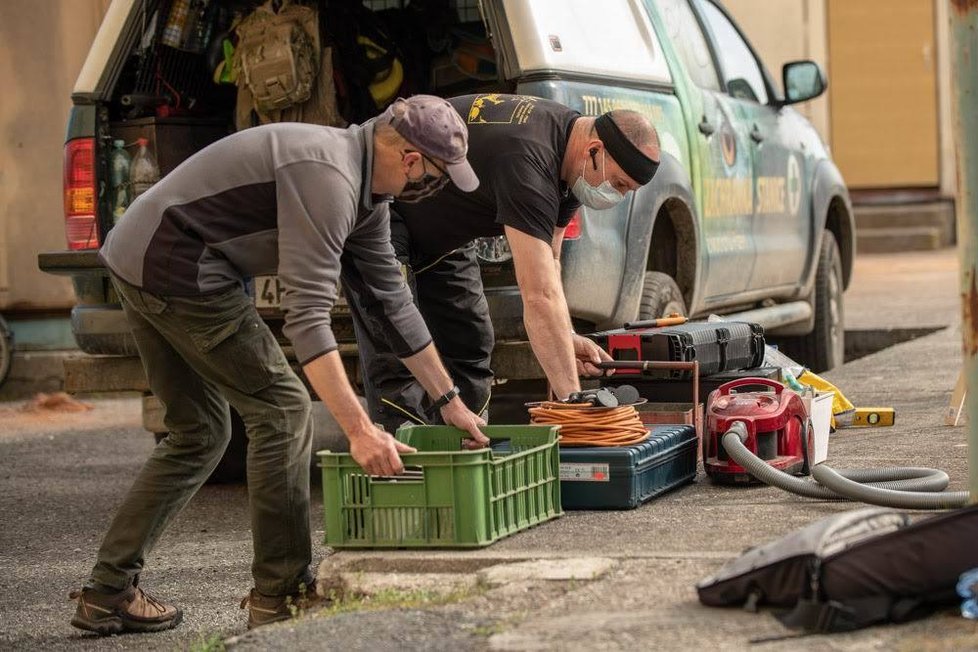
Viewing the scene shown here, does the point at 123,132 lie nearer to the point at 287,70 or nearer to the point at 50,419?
the point at 287,70

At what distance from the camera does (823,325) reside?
10023 millimetres

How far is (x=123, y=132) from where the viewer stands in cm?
732

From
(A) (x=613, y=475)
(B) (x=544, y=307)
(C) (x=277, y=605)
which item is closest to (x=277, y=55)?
(B) (x=544, y=307)

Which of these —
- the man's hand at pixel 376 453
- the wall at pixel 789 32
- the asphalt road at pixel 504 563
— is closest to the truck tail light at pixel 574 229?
the asphalt road at pixel 504 563

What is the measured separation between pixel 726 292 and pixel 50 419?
191 inches

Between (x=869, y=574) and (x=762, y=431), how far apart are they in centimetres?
173

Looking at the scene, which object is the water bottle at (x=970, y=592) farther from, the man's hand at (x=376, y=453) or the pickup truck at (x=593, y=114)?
the pickup truck at (x=593, y=114)

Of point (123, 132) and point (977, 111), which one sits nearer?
point (977, 111)

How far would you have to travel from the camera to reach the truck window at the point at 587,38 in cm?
657

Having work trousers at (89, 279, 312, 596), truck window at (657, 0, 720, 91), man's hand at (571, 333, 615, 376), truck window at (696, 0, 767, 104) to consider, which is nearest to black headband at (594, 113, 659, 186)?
man's hand at (571, 333, 615, 376)

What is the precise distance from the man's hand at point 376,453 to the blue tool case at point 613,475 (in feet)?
3.07

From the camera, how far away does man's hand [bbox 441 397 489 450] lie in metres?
5.24

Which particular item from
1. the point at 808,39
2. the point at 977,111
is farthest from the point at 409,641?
the point at 808,39

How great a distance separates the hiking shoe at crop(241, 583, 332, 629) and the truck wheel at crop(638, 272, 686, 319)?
108 inches
